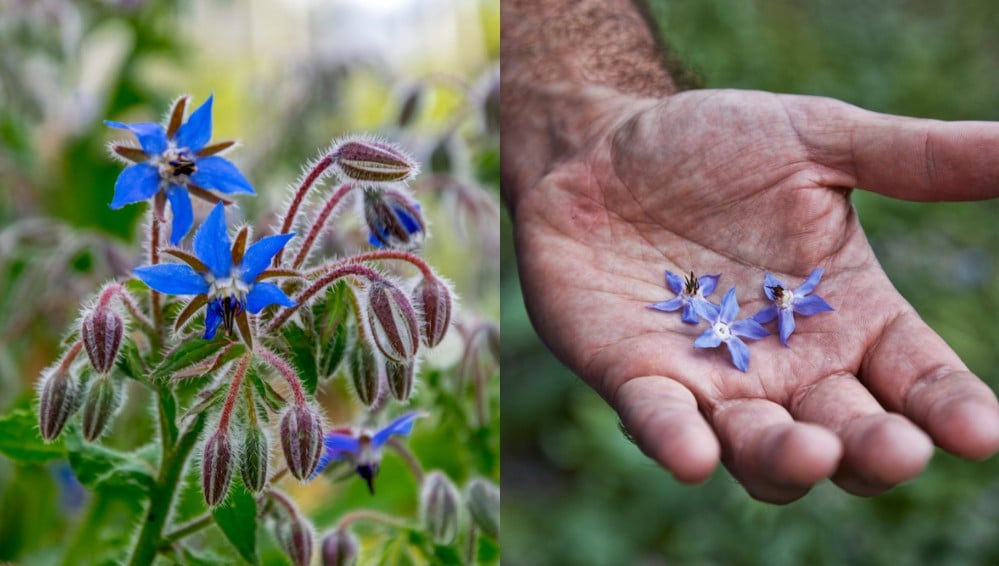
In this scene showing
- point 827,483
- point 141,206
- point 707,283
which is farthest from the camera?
point 827,483

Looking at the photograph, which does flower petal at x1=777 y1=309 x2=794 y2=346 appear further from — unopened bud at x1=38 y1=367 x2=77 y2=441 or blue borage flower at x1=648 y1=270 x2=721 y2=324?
unopened bud at x1=38 y1=367 x2=77 y2=441

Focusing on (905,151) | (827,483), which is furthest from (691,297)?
(827,483)

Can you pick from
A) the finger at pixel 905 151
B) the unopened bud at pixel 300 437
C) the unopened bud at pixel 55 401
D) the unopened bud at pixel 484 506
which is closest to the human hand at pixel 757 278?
the finger at pixel 905 151

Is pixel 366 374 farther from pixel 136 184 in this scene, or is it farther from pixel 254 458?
pixel 136 184

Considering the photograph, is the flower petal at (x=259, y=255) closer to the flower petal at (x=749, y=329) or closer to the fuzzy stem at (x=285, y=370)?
the fuzzy stem at (x=285, y=370)

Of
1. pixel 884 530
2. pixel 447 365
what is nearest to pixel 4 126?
pixel 447 365

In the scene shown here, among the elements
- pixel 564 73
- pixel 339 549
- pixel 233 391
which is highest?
pixel 564 73
